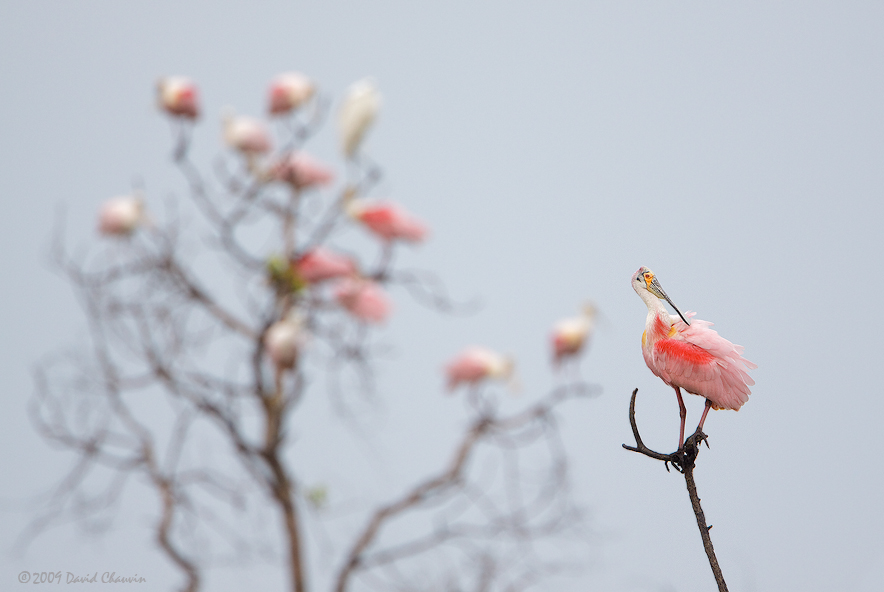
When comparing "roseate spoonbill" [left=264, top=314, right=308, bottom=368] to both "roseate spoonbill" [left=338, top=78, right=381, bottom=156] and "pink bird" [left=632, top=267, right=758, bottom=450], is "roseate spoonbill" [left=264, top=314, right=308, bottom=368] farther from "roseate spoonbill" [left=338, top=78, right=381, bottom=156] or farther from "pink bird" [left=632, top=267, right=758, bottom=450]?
"pink bird" [left=632, top=267, right=758, bottom=450]

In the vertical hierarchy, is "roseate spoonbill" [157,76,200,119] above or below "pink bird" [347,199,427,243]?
above

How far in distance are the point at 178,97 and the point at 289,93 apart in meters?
0.30

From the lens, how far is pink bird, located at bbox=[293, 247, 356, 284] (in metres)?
2.00

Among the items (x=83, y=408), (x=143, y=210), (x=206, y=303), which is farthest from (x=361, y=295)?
(x=83, y=408)

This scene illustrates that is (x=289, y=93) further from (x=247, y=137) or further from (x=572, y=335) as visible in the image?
(x=572, y=335)

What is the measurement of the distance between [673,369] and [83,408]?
191 centimetres

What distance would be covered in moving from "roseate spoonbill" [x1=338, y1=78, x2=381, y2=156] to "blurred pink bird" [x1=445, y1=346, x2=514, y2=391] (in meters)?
0.67

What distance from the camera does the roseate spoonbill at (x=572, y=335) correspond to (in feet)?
6.85

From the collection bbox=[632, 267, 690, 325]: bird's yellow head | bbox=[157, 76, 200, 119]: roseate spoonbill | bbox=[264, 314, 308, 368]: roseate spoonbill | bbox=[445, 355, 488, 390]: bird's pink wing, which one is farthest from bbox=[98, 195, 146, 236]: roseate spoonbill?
bbox=[632, 267, 690, 325]: bird's yellow head

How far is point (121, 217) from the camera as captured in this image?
215 cm

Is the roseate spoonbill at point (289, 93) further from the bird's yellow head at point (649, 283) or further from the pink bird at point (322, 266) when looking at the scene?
the bird's yellow head at point (649, 283)

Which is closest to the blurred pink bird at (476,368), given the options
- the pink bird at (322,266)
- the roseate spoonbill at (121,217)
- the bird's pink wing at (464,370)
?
the bird's pink wing at (464,370)

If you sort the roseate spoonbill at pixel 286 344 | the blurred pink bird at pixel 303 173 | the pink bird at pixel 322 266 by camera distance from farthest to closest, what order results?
the blurred pink bird at pixel 303 173
the pink bird at pixel 322 266
the roseate spoonbill at pixel 286 344

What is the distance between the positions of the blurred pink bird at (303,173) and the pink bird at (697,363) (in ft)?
4.21
